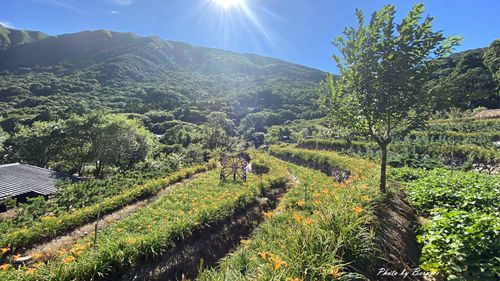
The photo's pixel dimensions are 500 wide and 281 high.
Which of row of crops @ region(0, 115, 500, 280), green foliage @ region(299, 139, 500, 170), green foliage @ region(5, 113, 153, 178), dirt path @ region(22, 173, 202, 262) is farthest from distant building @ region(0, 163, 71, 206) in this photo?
green foliage @ region(299, 139, 500, 170)

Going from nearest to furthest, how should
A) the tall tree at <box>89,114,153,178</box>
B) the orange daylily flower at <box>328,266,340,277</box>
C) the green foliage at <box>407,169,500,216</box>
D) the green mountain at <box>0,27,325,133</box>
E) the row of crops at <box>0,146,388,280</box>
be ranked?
the orange daylily flower at <box>328,266,340,277</box> < the row of crops at <box>0,146,388,280</box> < the green foliage at <box>407,169,500,216</box> < the tall tree at <box>89,114,153,178</box> < the green mountain at <box>0,27,325,133</box>

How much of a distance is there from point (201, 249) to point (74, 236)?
5.50m

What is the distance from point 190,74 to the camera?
169 meters

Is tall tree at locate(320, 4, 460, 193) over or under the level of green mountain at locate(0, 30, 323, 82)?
under

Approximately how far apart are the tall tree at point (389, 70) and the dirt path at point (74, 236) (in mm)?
10364

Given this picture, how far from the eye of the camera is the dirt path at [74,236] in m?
7.89

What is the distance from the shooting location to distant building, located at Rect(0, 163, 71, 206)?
54.7ft

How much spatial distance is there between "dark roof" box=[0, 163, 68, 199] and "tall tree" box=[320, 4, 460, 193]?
21.2 m

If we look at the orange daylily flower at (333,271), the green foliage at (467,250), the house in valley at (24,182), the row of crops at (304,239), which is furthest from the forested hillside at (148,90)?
the green foliage at (467,250)

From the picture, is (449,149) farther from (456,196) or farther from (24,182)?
(24,182)

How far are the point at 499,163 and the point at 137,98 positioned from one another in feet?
394

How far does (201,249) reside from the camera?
8.28 metres

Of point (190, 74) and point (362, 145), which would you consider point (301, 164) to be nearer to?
point (362, 145)

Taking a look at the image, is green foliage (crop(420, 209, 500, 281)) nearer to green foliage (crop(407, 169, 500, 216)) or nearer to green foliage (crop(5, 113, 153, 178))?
green foliage (crop(407, 169, 500, 216))
